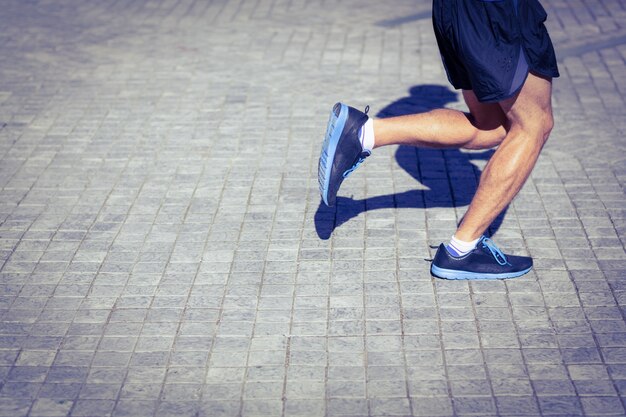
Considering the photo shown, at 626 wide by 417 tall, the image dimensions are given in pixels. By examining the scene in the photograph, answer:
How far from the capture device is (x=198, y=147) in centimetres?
568

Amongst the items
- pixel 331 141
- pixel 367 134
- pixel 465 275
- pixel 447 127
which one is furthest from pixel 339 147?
pixel 465 275

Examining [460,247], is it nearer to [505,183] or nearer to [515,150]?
[505,183]

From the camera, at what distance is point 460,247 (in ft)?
13.4

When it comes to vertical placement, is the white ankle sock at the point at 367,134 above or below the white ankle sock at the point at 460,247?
above

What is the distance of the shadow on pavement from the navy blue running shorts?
1035mm

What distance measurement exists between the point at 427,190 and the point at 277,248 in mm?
1113

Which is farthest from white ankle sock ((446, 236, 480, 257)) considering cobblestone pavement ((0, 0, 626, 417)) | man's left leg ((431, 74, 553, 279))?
cobblestone pavement ((0, 0, 626, 417))

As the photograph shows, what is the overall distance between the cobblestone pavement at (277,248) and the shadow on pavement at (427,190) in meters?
0.02

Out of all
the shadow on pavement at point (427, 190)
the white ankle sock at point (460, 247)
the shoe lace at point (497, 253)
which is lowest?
the shadow on pavement at point (427, 190)

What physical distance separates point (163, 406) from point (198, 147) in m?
2.66

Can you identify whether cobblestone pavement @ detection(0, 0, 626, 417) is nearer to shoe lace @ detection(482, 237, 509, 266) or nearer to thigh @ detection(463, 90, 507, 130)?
shoe lace @ detection(482, 237, 509, 266)

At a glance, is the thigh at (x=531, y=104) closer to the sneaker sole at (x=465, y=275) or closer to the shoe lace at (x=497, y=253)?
the shoe lace at (x=497, y=253)

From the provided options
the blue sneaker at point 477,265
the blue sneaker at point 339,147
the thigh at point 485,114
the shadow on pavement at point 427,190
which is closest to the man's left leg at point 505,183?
the blue sneaker at point 477,265

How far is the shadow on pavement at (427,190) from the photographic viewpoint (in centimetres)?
475
